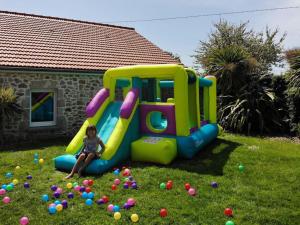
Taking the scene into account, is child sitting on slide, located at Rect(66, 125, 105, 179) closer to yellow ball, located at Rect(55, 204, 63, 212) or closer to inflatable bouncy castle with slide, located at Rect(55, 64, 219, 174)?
inflatable bouncy castle with slide, located at Rect(55, 64, 219, 174)

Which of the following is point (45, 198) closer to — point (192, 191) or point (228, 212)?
point (192, 191)

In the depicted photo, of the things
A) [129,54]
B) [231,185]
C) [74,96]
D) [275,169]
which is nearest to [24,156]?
[74,96]

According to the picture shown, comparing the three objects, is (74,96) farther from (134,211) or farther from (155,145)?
(134,211)

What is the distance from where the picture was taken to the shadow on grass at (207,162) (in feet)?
22.4

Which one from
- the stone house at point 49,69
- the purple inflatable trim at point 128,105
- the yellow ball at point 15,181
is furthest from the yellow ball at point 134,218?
the stone house at point 49,69

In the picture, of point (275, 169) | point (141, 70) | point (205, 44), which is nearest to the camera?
point (275, 169)

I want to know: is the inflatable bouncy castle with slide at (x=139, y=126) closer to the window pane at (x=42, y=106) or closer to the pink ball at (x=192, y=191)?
the pink ball at (x=192, y=191)

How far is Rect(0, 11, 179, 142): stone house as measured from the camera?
10656 mm

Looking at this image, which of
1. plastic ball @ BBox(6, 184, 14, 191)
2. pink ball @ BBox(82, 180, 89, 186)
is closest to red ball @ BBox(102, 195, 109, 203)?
pink ball @ BBox(82, 180, 89, 186)

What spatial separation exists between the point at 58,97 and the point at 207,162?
6.37 m

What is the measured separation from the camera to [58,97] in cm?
1143

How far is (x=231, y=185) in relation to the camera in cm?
578

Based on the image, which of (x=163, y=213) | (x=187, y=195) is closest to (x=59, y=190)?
(x=163, y=213)

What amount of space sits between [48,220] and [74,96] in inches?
307
